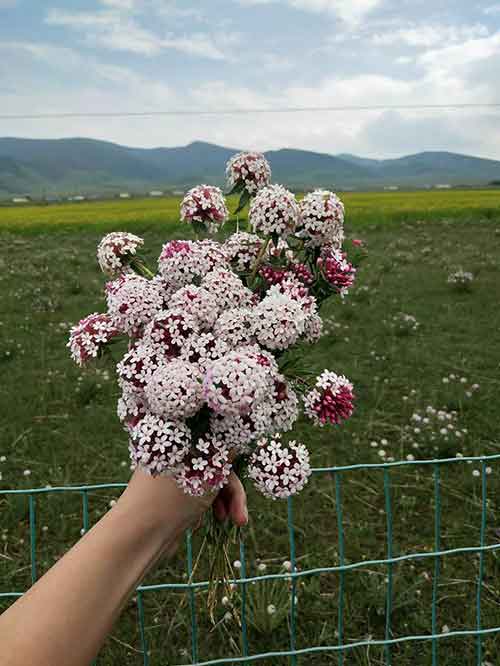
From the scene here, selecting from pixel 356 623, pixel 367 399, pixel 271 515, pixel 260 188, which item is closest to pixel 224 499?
pixel 260 188

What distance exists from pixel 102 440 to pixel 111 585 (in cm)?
476

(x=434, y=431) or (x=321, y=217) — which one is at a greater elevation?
(x=321, y=217)

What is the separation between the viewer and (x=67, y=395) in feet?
22.6

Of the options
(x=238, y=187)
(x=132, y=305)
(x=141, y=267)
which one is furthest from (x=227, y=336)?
(x=238, y=187)

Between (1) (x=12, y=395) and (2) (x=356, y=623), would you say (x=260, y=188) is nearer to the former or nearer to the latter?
(2) (x=356, y=623)

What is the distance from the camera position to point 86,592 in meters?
1.23

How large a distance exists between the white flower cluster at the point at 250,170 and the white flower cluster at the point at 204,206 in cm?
10

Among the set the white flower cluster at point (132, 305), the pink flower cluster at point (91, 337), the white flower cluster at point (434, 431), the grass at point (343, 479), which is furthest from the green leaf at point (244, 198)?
the white flower cluster at point (434, 431)

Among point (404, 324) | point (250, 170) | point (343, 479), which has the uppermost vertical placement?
point (250, 170)

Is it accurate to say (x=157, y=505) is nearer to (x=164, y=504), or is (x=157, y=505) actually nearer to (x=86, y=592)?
(x=164, y=504)

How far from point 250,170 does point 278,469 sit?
1.08m

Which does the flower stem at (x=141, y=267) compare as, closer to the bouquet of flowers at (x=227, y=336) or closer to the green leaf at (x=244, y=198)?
the bouquet of flowers at (x=227, y=336)

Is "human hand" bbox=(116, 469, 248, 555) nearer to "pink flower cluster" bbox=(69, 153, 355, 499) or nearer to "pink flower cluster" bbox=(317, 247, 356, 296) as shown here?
"pink flower cluster" bbox=(69, 153, 355, 499)

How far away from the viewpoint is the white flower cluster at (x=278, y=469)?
166 centimetres
